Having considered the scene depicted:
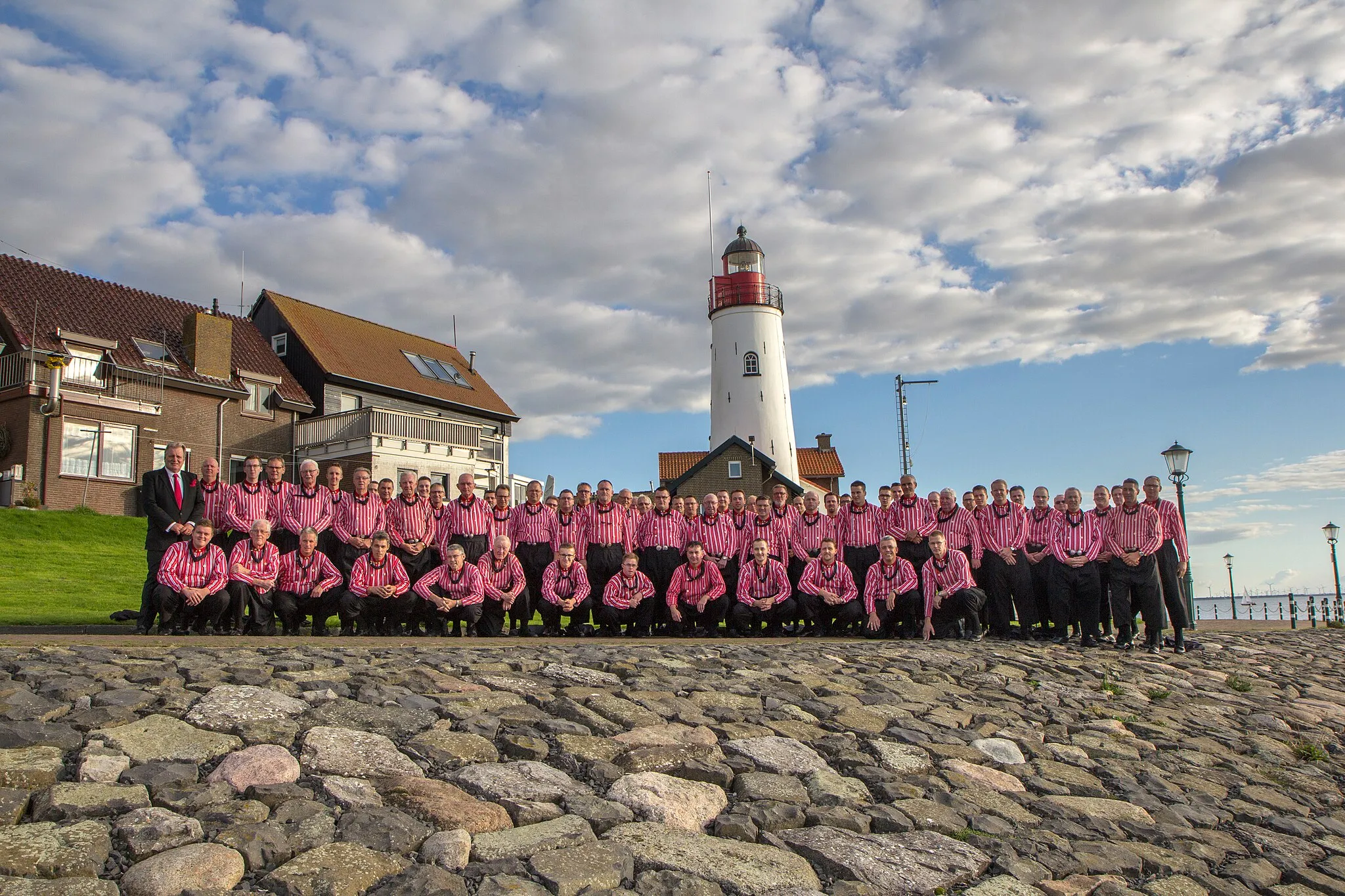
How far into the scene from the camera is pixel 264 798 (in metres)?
4.86

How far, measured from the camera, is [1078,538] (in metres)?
12.7

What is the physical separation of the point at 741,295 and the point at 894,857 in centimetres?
3373

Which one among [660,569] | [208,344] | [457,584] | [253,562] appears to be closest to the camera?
[253,562]

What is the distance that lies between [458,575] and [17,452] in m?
20.4

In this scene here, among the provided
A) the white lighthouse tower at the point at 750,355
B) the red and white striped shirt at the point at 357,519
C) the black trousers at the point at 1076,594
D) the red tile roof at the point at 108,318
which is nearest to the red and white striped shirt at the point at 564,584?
the red and white striped shirt at the point at 357,519

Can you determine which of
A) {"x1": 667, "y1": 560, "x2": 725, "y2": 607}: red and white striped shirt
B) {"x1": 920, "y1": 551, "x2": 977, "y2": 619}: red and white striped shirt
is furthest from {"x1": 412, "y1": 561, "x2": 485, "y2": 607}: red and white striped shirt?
{"x1": 920, "y1": 551, "x2": 977, "y2": 619}: red and white striped shirt

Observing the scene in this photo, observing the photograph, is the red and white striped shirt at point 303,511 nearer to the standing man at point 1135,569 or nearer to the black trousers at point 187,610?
the black trousers at point 187,610

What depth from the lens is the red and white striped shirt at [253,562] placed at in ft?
35.7

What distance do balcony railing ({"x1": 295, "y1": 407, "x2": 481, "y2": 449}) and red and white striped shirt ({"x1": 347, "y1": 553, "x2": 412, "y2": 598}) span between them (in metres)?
20.0

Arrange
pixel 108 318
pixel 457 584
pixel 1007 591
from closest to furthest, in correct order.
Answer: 1. pixel 457 584
2. pixel 1007 591
3. pixel 108 318

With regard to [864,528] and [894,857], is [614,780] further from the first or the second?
[864,528]

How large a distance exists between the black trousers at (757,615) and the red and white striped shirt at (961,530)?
221cm

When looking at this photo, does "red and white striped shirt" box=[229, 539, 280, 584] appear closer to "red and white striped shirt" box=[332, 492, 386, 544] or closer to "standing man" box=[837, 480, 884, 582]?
"red and white striped shirt" box=[332, 492, 386, 544]

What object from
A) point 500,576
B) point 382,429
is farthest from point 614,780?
point 382,429
